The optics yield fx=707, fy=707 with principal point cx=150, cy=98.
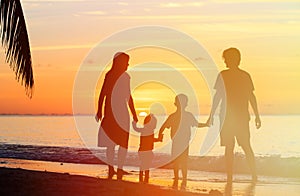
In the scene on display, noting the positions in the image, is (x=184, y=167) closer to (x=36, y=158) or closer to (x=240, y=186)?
(x=240, y=186)

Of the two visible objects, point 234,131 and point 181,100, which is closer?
point 234,131

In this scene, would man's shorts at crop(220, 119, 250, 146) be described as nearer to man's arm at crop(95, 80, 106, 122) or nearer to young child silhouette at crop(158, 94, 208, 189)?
young child silhouette at crop(158, 94, 208, 189)

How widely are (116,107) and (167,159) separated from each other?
13.5 meters

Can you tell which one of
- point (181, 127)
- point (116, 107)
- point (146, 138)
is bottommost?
point (146, 138)

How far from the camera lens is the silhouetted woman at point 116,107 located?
1225cm

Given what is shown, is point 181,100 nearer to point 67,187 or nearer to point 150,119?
point 150,119

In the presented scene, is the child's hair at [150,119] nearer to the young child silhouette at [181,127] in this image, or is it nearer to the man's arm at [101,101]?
the young child silhouette at [181,127]

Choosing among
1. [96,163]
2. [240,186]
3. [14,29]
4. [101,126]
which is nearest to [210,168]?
[96,163]

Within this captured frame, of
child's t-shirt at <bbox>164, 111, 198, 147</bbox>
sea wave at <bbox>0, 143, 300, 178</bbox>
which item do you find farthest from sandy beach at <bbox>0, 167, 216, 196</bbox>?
sea wave at <bbox>0, 143, 300, 178</bbox>

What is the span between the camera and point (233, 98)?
12188 millimetres

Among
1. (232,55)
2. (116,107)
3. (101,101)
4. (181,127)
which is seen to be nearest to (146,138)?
(181,127)

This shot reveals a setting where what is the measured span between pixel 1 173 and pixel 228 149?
4182mm

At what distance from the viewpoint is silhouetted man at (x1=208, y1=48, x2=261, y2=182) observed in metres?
12.1

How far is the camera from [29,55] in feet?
39.1
